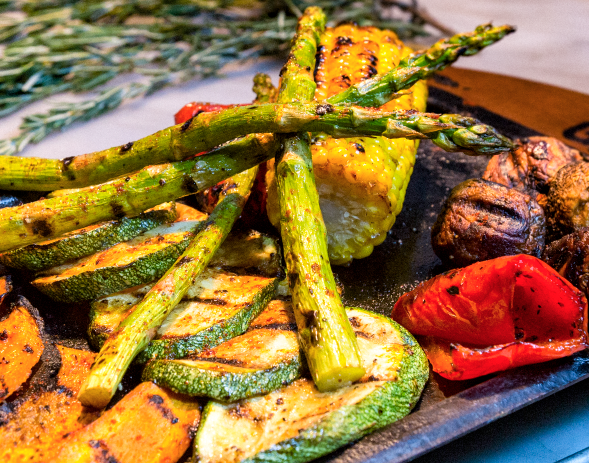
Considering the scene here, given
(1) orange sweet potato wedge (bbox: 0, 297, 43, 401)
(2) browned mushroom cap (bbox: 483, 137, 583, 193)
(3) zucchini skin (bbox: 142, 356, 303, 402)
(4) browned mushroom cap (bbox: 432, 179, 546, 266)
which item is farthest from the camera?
(2) browned mushroom cap (bbox: 483, 137, 583, 193)

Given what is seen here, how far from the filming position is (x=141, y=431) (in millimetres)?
1746

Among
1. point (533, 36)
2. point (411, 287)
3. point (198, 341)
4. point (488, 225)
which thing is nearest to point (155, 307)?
point (198, 341)

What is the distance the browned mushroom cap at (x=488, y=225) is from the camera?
8.07 feet

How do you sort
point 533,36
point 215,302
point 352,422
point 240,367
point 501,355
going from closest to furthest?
point 352,422 < point 240,367 < point 501,355 < point 215,302 < point 533,36

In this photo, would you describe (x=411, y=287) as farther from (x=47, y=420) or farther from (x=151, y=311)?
(x=47, y=420)

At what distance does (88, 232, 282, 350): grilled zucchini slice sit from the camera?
2.04 metres

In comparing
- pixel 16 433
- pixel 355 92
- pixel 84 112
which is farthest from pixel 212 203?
pixel 84 112

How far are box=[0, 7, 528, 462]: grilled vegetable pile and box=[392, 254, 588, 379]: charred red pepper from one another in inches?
7.1

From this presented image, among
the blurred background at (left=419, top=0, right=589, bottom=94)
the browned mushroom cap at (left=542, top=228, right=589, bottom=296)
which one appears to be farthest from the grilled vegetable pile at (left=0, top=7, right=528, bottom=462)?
the blurred background at (left=419, top=0, right=589, bottom=94)

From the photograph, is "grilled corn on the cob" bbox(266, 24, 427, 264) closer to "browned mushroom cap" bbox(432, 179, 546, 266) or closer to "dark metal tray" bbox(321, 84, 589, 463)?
"dark metal tray" bbox(321, 84, 589, 463)

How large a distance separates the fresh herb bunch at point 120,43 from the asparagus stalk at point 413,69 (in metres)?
2.79

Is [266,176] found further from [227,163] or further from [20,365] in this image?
[20,365]

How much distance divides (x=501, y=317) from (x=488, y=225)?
1.87 ft

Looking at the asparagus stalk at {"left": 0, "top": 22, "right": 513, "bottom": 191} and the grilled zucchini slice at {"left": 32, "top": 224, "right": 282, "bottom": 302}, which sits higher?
the asparagus stalk at {"left": 0, "top": 22, "right": 513, "bottom": 191}
